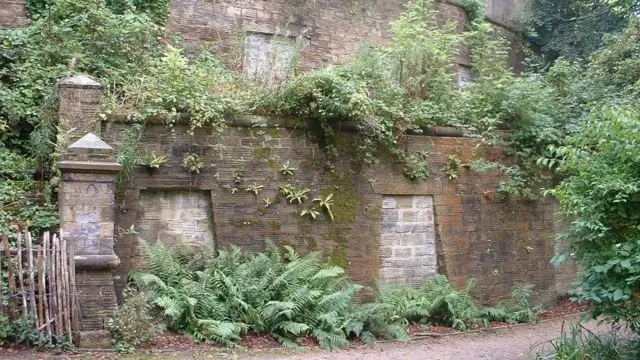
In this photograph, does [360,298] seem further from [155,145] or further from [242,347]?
[155,145]

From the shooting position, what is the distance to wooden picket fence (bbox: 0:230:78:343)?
22.2 feet

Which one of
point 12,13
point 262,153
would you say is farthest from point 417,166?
point 12,13

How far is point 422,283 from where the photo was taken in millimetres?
10562

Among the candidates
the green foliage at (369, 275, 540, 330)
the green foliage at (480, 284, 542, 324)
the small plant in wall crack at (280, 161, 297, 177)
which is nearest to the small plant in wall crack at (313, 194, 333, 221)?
the small plant in wall crack at (280, 161, 297, 177)

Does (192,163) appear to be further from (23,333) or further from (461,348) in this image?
(461,348)

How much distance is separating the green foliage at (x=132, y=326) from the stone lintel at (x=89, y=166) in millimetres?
1464

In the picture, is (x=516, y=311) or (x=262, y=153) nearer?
(x=262, y=153)

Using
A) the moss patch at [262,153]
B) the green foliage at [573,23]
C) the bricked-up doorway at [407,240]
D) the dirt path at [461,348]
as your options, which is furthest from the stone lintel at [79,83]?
the green foliage at [573,23]

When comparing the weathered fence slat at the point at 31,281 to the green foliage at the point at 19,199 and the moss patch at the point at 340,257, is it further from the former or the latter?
the moss patch at the point at 340,257

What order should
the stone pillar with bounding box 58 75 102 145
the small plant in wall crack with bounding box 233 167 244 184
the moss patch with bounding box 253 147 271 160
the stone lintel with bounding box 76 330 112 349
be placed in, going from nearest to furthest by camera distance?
the stone lintel with bounding box 76 330 112 349 → the stone pillar with bounding box 58 75 102 145 → the small plant in wall crack with bounding box 233 167 244 184 → the moss patch with bounding box 253 147 271 160

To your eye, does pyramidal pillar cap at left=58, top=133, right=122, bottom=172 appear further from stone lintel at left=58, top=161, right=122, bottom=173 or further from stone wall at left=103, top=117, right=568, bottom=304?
stone wall at left=103, top=117, right=568, bottom=304

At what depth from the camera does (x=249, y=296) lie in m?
8.32

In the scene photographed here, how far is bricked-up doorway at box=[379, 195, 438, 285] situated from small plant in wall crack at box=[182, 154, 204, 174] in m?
3.07

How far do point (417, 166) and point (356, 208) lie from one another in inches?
50.9
